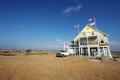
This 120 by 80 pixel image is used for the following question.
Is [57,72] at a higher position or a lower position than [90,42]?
lower

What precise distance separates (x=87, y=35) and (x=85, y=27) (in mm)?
2656

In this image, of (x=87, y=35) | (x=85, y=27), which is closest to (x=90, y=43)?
(x=87, y=35)

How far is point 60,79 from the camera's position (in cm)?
1091

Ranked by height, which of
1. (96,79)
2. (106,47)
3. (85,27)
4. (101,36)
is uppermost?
(85,27)

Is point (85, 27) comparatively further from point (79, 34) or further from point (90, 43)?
point (90, 43)

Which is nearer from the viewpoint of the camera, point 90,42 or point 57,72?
point 57,72

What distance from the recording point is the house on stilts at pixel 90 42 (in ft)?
121

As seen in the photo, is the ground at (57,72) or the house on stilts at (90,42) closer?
the ground at (57,72)

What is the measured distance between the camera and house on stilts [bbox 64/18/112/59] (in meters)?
37.0

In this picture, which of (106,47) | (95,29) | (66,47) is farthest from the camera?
(66,47)

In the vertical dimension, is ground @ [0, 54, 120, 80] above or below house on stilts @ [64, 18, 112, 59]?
below

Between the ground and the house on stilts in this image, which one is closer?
the ground

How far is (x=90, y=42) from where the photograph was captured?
3881cm

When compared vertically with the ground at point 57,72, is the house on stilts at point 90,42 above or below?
above
